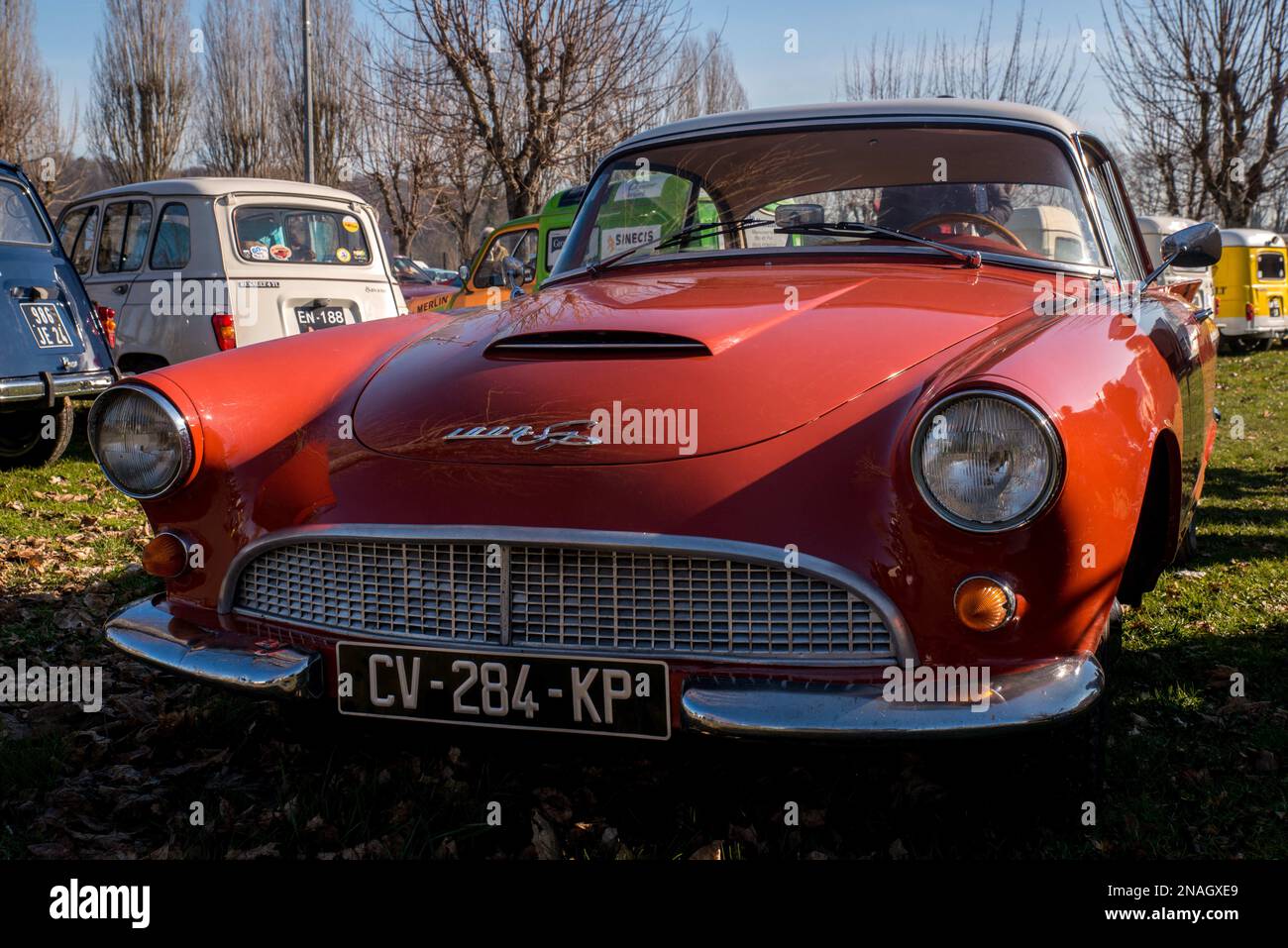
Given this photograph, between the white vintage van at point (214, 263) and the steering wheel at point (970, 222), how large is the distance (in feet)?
16.7

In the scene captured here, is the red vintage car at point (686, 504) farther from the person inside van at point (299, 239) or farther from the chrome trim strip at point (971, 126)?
the person inside van at point (299, 239)

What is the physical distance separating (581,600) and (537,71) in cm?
1471

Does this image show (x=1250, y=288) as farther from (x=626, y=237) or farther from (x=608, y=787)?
(x=608, y=787)

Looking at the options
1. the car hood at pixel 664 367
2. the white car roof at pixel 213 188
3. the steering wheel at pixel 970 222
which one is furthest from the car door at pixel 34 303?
the steering wheel at pixel 970 222

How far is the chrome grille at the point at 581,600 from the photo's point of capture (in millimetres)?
2064

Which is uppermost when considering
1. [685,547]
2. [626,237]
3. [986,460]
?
[626,237]

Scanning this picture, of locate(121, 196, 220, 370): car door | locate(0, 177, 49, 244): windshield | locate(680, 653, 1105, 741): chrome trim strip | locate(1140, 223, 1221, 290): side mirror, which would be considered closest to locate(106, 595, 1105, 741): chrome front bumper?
locate(680, 653, 1105, 741): chrome trim strip

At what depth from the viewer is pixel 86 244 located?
8.62m

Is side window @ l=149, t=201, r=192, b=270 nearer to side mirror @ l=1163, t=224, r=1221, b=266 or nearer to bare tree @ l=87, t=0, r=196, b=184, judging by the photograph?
side mirror @ l=1163, t=224, r=1221, b=266

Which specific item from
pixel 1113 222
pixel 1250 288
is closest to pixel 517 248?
pixel 1113 222

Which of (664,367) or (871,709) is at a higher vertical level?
(664,367)
